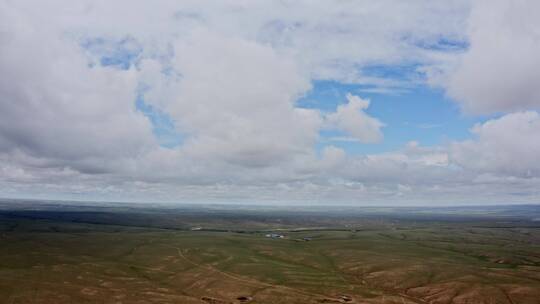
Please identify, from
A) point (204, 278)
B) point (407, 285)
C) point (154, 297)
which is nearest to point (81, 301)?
point (154, 297)

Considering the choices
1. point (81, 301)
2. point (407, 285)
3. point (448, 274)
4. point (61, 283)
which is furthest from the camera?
point (448, 274)

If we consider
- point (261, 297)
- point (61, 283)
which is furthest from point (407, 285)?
point (61, 283)

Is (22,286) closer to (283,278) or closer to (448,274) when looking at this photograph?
(283,278)

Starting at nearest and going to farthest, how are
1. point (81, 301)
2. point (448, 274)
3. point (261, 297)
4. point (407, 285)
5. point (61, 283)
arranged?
point (81, 301), point (261, 297), point (61, 283), point (407, 285), point (448, 274)

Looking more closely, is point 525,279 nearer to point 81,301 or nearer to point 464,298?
point 464,298

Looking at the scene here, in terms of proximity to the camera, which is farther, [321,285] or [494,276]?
[494,276]

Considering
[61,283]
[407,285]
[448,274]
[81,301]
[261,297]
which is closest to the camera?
[81,301]

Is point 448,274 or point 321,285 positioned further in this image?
point 448,274

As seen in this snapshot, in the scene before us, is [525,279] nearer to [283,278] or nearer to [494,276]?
[494,276]
